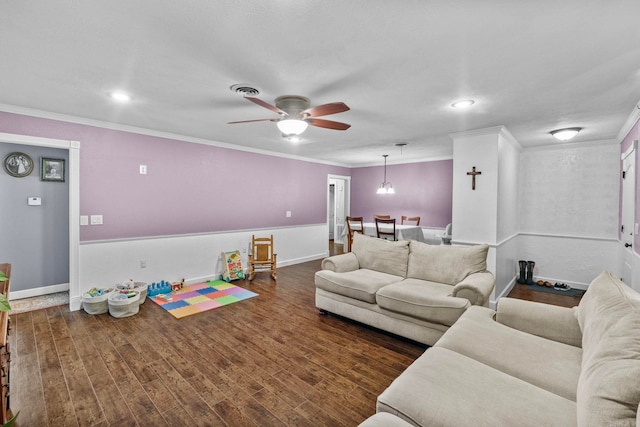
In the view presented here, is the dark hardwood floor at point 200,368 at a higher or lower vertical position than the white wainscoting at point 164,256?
lower

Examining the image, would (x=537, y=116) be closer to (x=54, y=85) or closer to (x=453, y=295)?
(x=453, y=295)

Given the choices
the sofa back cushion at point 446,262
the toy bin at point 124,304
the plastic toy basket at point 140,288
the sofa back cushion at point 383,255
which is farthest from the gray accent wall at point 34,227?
the sofa back cushion at point 446,262

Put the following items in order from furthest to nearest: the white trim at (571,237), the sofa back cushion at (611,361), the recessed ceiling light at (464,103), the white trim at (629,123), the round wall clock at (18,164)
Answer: the white trim at (571,237), the round wall clock at (18,164), the white trim at (629,123), the recessed ceiling light at (464,103), the sofa back cushion at (611,361)

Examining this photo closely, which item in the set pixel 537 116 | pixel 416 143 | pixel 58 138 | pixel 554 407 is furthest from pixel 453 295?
pixel 58 138

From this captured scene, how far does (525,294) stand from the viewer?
181 inches

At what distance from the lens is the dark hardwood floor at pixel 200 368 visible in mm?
1951

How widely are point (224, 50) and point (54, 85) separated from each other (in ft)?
6.13

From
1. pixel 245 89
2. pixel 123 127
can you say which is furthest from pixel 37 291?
pixel 245 89

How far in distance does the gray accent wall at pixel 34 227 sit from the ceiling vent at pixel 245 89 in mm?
3537

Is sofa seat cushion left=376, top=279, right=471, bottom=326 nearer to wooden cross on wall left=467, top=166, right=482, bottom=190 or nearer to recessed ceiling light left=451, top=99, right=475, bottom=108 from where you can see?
wooden cross on wall left=467, top=166, right=482, bottom=190

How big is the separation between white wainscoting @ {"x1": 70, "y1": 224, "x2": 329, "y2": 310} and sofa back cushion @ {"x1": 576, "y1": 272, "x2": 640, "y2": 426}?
478 cm

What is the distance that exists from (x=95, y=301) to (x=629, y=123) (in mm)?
6795

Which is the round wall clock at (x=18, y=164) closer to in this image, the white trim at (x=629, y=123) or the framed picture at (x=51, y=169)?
the framed picture at (x=51, y=169)

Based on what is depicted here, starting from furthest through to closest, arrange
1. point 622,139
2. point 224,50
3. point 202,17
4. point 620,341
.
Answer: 1. point 622,139
2. point 224,50
3. point 202,17
4. point 620,341
